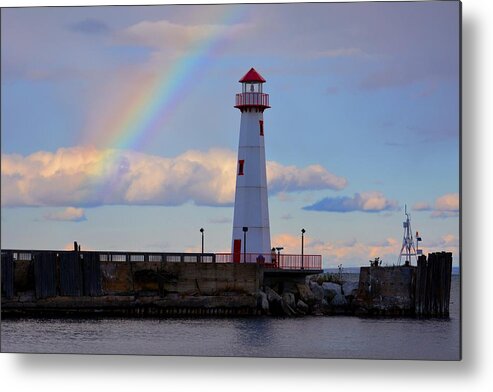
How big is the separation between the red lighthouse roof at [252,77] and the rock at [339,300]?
6.61 meters

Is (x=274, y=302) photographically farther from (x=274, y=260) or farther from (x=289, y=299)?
(x=274, y=260)

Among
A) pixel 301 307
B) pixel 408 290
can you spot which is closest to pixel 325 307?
pixel 301 307

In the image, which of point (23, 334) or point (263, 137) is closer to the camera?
point (23, 334)

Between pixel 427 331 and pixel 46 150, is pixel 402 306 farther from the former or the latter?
pixel 46 150

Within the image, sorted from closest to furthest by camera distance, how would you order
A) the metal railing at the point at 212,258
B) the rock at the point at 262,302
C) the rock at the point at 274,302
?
the metal railing at the point at 212,258 < the rock at the point at 262,302 < the rock at the point at 274,302

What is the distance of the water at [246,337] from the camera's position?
15.9m

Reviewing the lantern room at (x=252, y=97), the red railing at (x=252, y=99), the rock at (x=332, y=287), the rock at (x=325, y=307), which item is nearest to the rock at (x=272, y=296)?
the rock at (x=325, y=307)

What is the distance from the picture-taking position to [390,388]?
45.2 ft

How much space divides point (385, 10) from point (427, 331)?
5986 millimetres

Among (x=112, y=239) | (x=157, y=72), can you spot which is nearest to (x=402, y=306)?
(x=112, y=239)

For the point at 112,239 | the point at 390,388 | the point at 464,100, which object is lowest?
the point at 390,388

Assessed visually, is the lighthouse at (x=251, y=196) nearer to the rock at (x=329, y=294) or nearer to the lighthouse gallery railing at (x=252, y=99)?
the lighthouse gallery railing at (x=252, y=99)

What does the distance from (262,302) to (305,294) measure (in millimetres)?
1397

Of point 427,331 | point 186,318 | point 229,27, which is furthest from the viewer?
point 186,318
